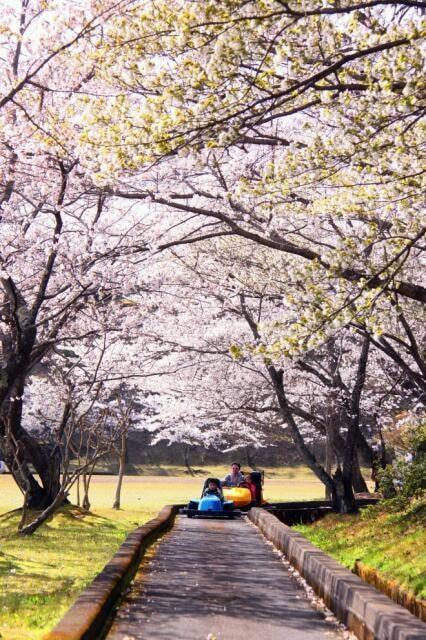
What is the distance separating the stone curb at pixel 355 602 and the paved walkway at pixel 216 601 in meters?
0.22

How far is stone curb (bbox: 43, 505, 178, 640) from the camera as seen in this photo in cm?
649

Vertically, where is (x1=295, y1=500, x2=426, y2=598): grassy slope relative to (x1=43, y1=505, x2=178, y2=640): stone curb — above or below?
above

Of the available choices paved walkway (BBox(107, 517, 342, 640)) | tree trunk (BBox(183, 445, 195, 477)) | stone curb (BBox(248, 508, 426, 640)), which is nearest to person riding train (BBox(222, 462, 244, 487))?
paved walkway (BBox(107, 517, 342, 640))

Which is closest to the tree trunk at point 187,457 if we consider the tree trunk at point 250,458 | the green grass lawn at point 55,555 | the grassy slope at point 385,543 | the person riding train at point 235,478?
the tree trunk at point 250,458

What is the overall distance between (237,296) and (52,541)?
7.91 metres

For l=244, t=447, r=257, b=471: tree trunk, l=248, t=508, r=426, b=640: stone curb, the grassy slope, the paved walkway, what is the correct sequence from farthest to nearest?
l=244, t=447, r=257, b=471: tree trunk, the grassy slope, the paved walkway, l=248, t=508, r=426, b=640: stone curb

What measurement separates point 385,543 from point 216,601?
509cm

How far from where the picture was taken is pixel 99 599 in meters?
7.88

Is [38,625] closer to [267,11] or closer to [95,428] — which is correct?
[267,11]

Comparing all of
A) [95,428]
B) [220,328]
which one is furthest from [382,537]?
[95,428]

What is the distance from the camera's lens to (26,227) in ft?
59.0

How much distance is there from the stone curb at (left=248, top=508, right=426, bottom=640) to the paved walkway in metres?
0.22

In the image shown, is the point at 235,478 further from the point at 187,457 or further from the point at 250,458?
the point at 187,457

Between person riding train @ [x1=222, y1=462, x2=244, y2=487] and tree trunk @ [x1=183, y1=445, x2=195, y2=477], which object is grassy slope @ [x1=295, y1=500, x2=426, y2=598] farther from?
tree trunk @ [x1=183, y1=445, x2=195, y2=477]
